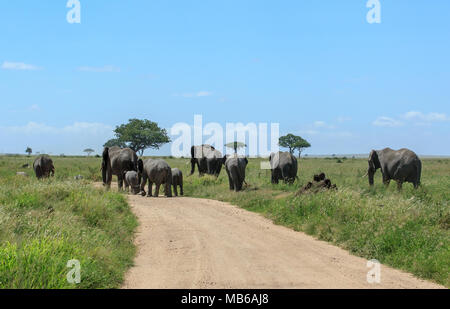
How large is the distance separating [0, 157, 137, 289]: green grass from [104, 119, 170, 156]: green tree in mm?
68602

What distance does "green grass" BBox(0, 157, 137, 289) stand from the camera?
6457mm

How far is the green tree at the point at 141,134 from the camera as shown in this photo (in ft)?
269

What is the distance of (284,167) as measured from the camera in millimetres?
22938

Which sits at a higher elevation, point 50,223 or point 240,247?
point 50,223

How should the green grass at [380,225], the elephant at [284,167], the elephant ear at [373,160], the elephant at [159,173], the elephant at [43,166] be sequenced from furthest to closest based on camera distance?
the elephant at [43,166], the elephant ear at [373,160], the elephant at [284,167], the elephant at [159,173], the green grass at [380,225]

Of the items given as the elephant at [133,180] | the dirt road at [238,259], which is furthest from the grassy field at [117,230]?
the elephant at [133,180]

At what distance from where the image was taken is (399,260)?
30.4 ft

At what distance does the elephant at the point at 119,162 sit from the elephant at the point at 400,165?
11.2 meters

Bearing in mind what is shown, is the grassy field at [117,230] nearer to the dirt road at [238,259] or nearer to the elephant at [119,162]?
the dirt road at [238,259]

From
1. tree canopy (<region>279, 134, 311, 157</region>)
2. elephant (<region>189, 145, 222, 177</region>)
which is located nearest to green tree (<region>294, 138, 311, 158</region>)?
tree canopy (<region>279, 134, 311, 157</region>)
